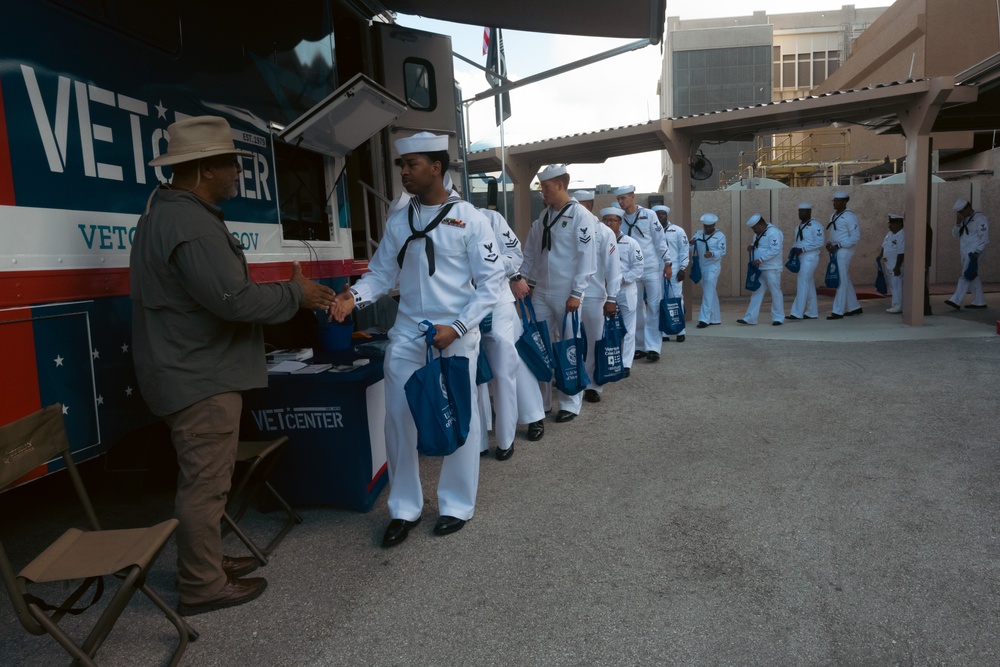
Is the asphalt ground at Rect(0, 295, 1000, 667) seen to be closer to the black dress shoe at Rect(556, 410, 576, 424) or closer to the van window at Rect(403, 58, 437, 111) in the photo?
the black dress shoe at Rect(556, 410, 576, 424)

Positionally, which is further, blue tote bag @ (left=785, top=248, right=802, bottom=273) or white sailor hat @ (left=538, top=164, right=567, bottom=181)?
blue tote bag @ (left=785, top=248, right=802, bottom=273)

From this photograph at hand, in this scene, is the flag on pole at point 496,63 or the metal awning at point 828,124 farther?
the metal awning at point 828,124

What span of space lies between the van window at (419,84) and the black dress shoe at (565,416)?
3.17 meters

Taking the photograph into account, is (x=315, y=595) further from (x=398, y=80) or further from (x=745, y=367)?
(x=745, y=367)

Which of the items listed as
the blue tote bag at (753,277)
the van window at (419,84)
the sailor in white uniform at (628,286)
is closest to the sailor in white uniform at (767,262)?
the blue tote bag at (753,277)

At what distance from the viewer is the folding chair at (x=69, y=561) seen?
2072 millimetres

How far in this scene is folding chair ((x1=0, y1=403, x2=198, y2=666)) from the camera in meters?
2.07

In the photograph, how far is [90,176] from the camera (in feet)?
9.89

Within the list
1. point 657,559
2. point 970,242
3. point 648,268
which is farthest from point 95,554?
point 970,242

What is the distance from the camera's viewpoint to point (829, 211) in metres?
16.1

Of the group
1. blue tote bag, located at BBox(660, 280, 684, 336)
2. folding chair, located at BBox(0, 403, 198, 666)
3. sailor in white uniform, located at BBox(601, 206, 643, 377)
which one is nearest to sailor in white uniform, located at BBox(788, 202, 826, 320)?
blue tote bag, located at BBox(660, 280, 684, 336)

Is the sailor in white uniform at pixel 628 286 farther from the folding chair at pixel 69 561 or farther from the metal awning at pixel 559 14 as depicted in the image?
the folding chair at pixel 69 561

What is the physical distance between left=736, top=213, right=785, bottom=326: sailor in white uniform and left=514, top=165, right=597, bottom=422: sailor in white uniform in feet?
20.5

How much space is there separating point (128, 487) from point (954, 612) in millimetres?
3509
